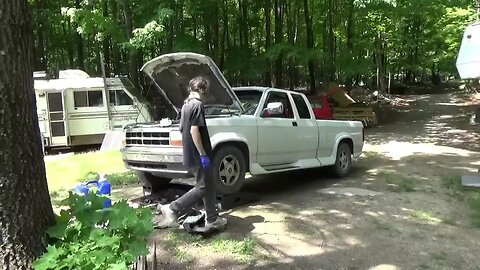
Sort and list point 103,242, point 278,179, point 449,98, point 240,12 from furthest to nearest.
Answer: point 449,98
point 240,12
point 278,179
point 103,242

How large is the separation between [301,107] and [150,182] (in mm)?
2952

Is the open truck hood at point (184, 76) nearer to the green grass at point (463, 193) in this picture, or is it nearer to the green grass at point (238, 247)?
the green grass at point (238, 247)

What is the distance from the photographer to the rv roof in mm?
15641

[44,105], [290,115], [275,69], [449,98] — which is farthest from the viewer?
[449,98]

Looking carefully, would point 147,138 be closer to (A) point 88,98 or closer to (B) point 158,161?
(B) point 158,161

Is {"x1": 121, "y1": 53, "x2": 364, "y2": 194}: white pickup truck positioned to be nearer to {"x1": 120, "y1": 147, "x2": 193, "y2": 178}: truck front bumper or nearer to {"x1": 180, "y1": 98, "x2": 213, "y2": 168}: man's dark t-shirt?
{"x1": 120, "y1": 147, "x2": 193, "y2": 178}: truck front bumper

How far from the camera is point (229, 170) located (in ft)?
21.5

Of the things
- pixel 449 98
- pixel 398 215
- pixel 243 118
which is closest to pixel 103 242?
pixel 243 118

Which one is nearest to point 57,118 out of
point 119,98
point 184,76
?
point 119,98

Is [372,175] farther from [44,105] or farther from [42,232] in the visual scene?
[44,105]

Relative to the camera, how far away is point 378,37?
25359 mm

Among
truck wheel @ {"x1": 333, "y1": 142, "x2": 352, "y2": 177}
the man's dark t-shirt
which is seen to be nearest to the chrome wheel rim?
the man's dark t-shirt

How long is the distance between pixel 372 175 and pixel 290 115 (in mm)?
2511

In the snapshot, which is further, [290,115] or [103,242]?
[290,115]
